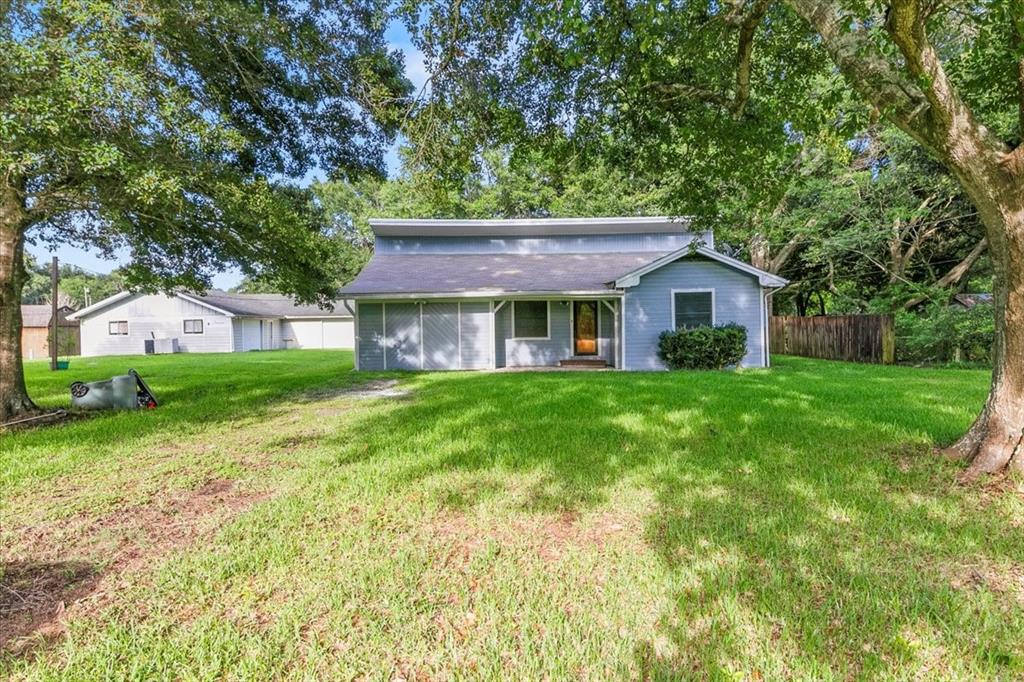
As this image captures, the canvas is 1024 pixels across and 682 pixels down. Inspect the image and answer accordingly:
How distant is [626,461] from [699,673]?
2.74 metres

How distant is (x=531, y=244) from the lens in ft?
57.5

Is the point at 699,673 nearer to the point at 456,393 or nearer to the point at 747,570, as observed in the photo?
the point at 747,570

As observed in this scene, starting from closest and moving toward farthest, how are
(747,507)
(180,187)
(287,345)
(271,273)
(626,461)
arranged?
(747,507) → (626,461) → (180,187) → (271,273) → (287,345)

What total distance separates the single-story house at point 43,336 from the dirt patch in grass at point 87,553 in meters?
32.2

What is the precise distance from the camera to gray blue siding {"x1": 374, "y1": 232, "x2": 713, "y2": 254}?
17156mm

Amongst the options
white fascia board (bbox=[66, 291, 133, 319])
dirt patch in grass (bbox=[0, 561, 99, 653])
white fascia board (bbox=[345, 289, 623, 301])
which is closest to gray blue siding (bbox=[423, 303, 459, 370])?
white fascia board (bbox=[345, 289, 623, 301])

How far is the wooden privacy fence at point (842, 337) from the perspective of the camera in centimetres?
1401

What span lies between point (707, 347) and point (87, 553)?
39.9 ft

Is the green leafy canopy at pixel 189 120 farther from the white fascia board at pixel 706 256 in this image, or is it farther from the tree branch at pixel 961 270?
the tree branch at pixel 961 270

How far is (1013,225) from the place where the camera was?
3729mm

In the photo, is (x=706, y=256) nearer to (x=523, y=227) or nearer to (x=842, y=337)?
(x=842, y=337)

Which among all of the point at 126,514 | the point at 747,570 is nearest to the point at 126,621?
the point at 126,514

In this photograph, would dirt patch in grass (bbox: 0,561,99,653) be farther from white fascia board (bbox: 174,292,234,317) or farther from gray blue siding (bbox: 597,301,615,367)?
white fascia board (bbox: 174,292,234,317)

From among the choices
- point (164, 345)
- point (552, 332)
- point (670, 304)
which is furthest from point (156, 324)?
point (670, 304)
